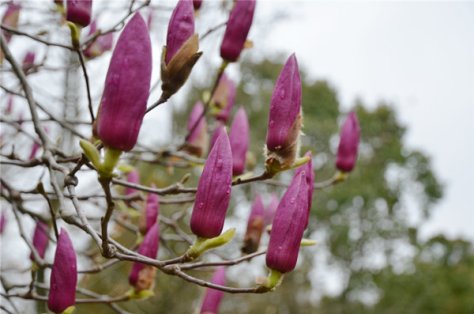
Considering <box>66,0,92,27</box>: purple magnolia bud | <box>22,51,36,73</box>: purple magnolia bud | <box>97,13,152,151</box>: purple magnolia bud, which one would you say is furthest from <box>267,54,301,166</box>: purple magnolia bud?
<box>22,51,36,73</box>: purple magnolia bud

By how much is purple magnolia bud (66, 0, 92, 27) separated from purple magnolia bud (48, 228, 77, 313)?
38cm

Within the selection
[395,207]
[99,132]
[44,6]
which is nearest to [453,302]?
[395,207]

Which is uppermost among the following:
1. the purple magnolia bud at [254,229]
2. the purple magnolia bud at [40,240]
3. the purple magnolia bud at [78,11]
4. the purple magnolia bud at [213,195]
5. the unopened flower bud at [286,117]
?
the purple magnolia bud at [78,11]

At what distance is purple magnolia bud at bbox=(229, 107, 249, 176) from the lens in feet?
3.67

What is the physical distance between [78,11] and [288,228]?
0.52m

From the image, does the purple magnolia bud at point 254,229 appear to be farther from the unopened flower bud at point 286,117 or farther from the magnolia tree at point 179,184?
the unopened flower bud at point 286,117

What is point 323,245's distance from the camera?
10.2m

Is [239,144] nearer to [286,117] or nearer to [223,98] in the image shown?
[286,117]

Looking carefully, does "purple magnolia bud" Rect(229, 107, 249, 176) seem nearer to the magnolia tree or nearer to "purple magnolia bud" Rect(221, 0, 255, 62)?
the magnolia tree

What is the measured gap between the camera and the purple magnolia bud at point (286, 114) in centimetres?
81

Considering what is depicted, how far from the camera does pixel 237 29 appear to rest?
1.08 meters

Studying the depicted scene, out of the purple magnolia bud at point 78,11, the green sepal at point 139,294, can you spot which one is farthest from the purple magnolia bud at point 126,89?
the green sepal at point 139,294

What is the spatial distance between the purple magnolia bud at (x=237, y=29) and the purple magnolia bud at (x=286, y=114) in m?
0.28

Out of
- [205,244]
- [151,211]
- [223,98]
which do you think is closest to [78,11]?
[151,211]
